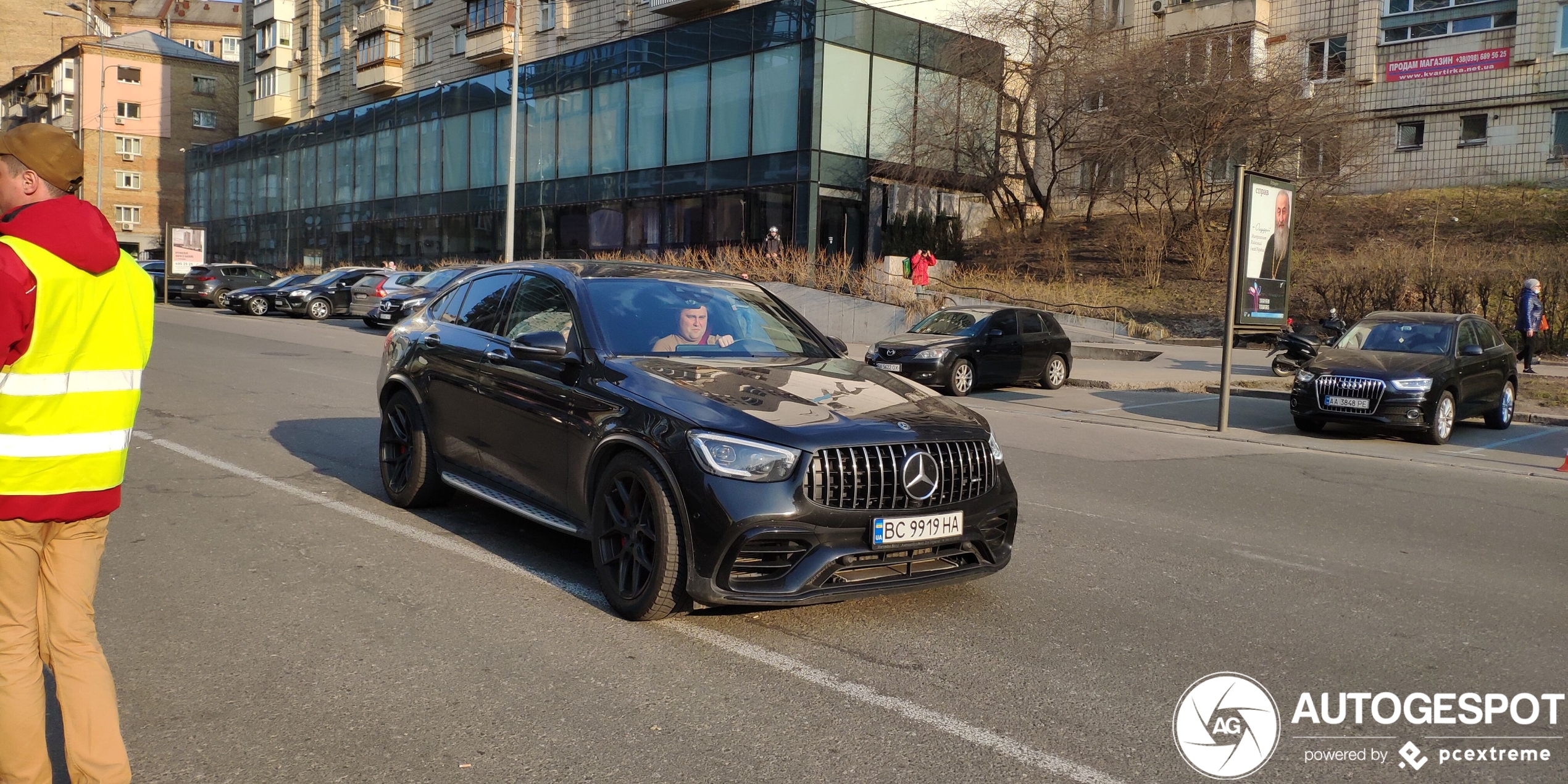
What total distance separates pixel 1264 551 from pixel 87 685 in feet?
20.7

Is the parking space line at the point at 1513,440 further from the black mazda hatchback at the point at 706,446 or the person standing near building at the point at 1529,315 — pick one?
the black mazda hatchback at the point at 706,446

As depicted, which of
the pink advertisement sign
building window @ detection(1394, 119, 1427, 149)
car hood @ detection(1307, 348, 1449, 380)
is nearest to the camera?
car hood @ detection(1307, 348, 1449, 380)

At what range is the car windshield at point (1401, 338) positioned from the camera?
14.1 m

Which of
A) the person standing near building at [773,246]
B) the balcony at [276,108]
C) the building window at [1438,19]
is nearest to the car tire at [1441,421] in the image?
the person standing near building at [773,246]

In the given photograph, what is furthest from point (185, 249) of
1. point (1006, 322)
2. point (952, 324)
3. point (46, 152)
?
point (46, 152)

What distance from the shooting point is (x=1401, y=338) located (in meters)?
14.4

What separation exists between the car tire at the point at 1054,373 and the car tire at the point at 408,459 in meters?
14.1

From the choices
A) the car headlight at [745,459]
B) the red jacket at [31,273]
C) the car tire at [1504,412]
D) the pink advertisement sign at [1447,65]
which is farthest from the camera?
the pink advertisement sign at [1447,65]

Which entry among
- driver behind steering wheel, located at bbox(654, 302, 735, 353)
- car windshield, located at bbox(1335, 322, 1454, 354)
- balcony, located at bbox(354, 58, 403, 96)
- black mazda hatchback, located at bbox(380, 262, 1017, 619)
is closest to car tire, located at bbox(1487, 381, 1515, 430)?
car windshield, located at bbox(1335, 322, 1454, 354)

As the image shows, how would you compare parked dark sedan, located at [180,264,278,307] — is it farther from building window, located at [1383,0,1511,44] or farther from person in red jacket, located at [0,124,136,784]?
person in red jacket, located at [0,124,136,784]

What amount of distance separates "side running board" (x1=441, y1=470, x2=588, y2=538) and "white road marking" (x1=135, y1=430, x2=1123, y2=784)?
28cm

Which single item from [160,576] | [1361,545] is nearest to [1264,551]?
[1361,545]

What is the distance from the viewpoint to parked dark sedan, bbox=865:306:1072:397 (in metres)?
18.3

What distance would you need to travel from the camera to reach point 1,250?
2809 mm
